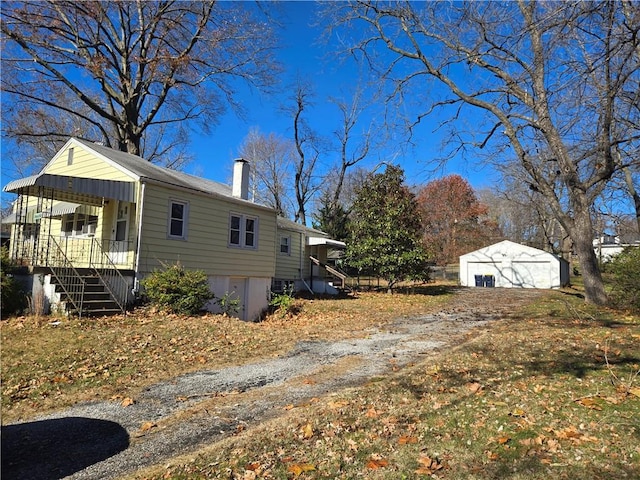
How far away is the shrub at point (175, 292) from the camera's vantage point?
1129cm

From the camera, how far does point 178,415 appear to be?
15.8 ft

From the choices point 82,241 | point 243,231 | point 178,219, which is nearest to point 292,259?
point 243,231

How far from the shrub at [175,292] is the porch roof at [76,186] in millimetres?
2585

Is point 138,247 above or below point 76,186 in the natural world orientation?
below

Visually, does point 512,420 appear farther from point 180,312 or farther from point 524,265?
point 524,265

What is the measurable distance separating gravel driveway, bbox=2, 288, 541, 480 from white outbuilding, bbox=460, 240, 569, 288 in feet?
81.5

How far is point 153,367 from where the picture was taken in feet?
22.8

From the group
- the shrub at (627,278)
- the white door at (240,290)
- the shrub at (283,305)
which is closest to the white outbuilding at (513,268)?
the shrub at (627,278)

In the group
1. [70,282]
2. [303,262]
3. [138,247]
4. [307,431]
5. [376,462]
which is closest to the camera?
[376,462]

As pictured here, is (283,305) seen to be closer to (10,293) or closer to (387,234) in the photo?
(387,234)

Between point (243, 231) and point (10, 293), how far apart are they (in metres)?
7.77

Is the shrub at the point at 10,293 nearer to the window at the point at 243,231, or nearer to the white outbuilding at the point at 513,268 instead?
the window at the point at 243,231

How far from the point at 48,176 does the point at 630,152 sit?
52.2ft

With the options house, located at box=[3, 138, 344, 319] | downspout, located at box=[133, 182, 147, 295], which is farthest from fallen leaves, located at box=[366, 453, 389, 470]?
downspout, located at box=[133, 182, 147, 295]
